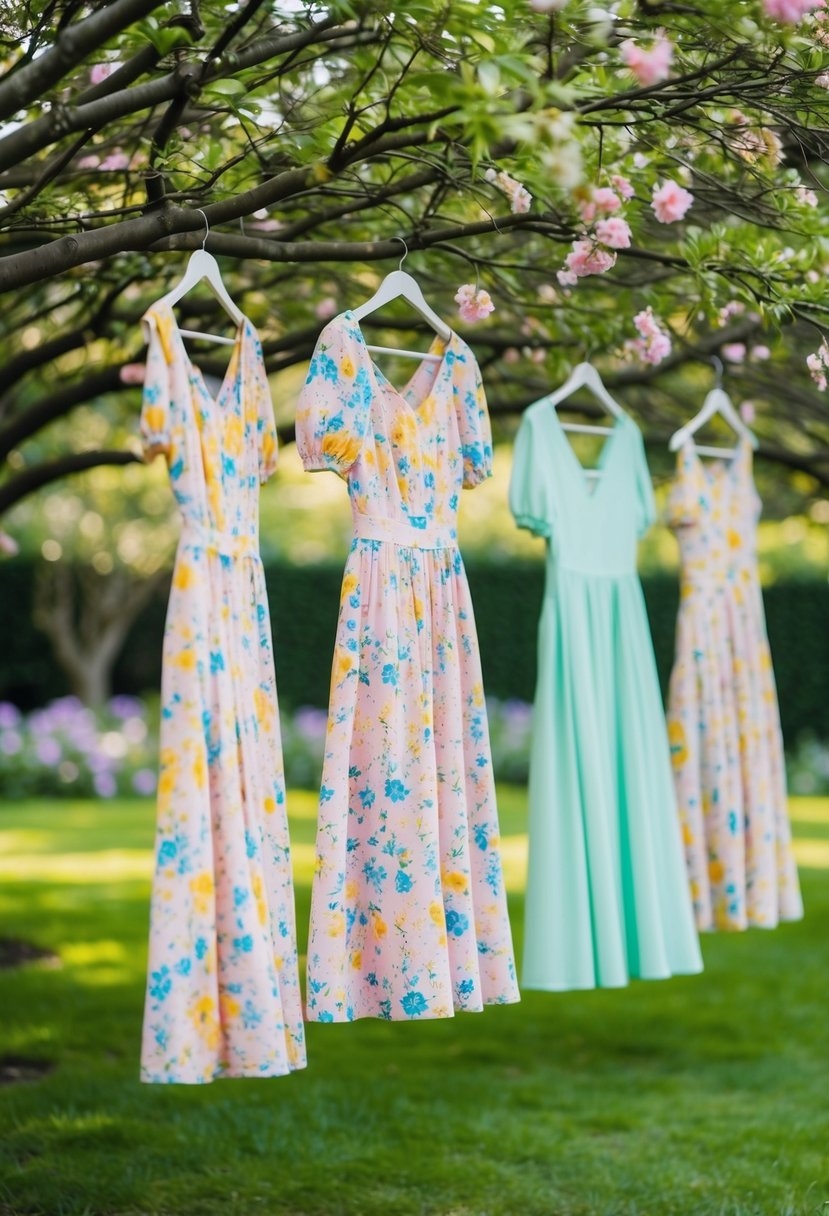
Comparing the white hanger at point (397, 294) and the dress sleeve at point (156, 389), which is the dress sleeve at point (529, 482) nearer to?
the white hanger at point (397, 294)

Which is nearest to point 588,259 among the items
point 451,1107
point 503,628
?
point 451,1107

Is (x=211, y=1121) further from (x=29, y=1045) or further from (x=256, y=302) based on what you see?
(x=256, y=302)

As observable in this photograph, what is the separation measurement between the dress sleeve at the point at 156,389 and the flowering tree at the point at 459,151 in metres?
0.16

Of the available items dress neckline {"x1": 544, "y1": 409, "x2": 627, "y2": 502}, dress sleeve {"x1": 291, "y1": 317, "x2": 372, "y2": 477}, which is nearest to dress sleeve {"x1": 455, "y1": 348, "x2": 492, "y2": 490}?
dress sleeve {"x1": 291, "y1": 317, "x2": 372, "y2": 477}

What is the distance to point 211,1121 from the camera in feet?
12.2

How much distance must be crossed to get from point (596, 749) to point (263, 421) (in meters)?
1.14

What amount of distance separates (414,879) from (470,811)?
238 millimetres

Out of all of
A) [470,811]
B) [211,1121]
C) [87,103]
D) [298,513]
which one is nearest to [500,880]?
[470,811]

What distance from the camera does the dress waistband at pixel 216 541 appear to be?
247cm

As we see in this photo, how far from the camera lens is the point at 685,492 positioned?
3551mm

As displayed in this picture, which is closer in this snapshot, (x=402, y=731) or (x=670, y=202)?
(x=670, y=202)

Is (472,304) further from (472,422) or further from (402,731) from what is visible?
(402,731)

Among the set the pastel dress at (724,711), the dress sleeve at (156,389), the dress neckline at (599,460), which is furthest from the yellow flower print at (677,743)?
the dress sleeve at (156,389)

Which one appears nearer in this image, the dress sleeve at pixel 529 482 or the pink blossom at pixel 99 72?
the pink blossom at pixel 99 72
